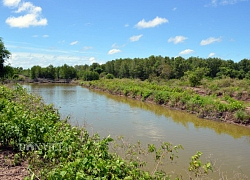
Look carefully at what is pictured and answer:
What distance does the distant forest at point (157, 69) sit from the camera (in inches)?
1839

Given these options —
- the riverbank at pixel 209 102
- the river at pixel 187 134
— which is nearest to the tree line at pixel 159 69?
the riverbank at pixel 209 102

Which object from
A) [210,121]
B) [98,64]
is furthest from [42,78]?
[210,121]

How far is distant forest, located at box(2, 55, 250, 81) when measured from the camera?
46719 mm

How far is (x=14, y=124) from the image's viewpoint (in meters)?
5.44

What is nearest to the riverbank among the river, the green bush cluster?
the river

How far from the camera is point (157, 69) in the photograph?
158ft

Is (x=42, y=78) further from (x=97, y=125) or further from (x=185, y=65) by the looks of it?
(x=97, y=125)

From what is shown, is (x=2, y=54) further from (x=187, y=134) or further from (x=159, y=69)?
(x=159, y=69)

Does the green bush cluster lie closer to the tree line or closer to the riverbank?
the riverbank

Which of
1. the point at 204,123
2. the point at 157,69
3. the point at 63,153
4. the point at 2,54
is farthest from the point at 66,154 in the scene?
the point at 157,69

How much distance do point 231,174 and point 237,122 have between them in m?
8.15

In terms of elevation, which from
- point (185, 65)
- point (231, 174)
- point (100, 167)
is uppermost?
point (185, 65)

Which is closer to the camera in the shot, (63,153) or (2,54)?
(63,153)

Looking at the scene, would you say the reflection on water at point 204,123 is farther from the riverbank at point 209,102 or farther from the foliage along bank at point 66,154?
the foliage along bank at point 66,154
